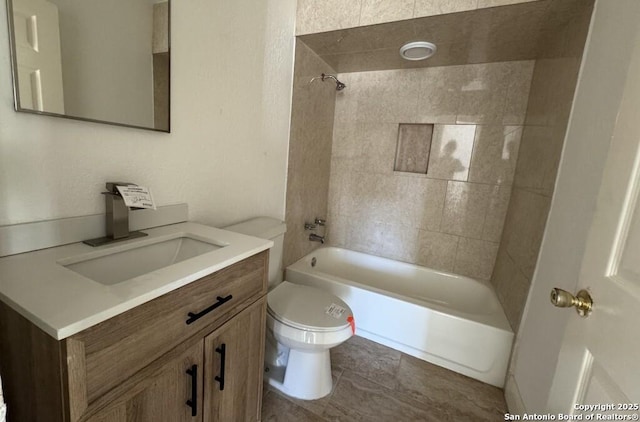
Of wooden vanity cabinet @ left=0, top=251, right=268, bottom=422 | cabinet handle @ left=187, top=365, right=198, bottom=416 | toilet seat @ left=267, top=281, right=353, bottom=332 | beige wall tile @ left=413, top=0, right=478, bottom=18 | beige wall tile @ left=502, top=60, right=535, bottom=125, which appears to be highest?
beige wall tile @ left=413, top=0, right=478, bottom=18

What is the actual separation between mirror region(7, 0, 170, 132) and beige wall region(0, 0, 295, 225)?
0.03 metres

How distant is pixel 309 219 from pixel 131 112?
1.55m

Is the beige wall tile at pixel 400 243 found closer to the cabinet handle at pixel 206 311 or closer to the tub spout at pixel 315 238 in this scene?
the tub spout at pixel 315 238

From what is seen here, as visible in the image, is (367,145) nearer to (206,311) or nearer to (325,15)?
(325,15)

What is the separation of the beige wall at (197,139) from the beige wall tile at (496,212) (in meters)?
1.60

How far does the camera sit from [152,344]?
0.62m

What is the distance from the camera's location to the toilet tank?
4.42 ft

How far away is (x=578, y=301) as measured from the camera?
23.6 inches

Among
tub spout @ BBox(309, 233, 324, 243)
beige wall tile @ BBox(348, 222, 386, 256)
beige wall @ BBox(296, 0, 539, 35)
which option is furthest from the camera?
beige wall tile @ BBox(348, 222, 386, 256)

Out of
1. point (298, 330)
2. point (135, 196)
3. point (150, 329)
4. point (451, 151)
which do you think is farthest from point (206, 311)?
point (451, 151)

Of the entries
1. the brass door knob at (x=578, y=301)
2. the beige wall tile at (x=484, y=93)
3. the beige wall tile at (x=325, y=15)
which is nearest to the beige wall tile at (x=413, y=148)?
the beige wall tile at (x=484, y=93)

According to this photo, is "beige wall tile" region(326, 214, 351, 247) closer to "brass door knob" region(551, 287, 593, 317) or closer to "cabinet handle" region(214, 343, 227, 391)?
"cabinet handle" region(214, 343, 227, 391)

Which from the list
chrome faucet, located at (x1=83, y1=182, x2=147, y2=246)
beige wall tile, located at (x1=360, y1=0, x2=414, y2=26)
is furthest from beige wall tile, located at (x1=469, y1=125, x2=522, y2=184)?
chrome faucet, located at (x1=83, y1=182, x2=147, y2=246)

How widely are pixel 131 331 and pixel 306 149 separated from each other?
5.66 feet
